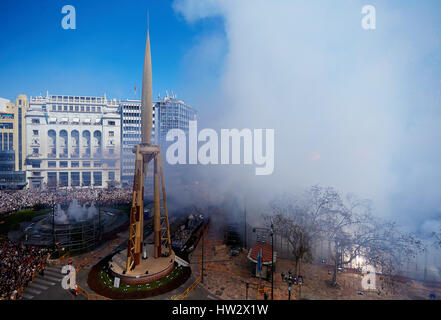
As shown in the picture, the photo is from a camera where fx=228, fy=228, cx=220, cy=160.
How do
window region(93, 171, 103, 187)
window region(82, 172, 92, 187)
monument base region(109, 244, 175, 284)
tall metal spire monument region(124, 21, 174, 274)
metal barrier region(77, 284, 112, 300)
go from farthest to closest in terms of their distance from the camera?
window region(93, 171, 103, 187) → window region(82, 172, 92, 187) → tall metal spire monument region(124, 21, 174, 274) → monument base region(109, 244, 175, 284) → metal barrier region(77, 284, 112, 300)

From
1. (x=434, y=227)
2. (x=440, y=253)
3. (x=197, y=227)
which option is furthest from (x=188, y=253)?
(x=434, y=227)

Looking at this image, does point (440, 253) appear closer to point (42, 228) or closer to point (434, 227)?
point (434, 227)

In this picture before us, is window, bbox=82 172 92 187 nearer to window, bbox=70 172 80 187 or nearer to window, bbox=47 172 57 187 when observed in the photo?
window, bbox=70 172 80 187

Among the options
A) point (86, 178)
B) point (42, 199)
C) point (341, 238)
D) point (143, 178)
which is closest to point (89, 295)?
point (143, 178)

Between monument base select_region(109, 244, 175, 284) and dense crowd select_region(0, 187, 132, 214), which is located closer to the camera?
monument base select_region(109, 244, 175, 284)

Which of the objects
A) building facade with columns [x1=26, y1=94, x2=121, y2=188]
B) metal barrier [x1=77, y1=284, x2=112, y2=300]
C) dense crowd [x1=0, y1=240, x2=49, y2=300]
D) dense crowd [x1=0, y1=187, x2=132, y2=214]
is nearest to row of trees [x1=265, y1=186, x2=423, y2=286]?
metal barrier [x1=77, y1=284, x2=112, y2=300]

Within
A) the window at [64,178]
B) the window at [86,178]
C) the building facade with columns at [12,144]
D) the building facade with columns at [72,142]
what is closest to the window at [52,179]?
the building facade with columns at [72,142]
